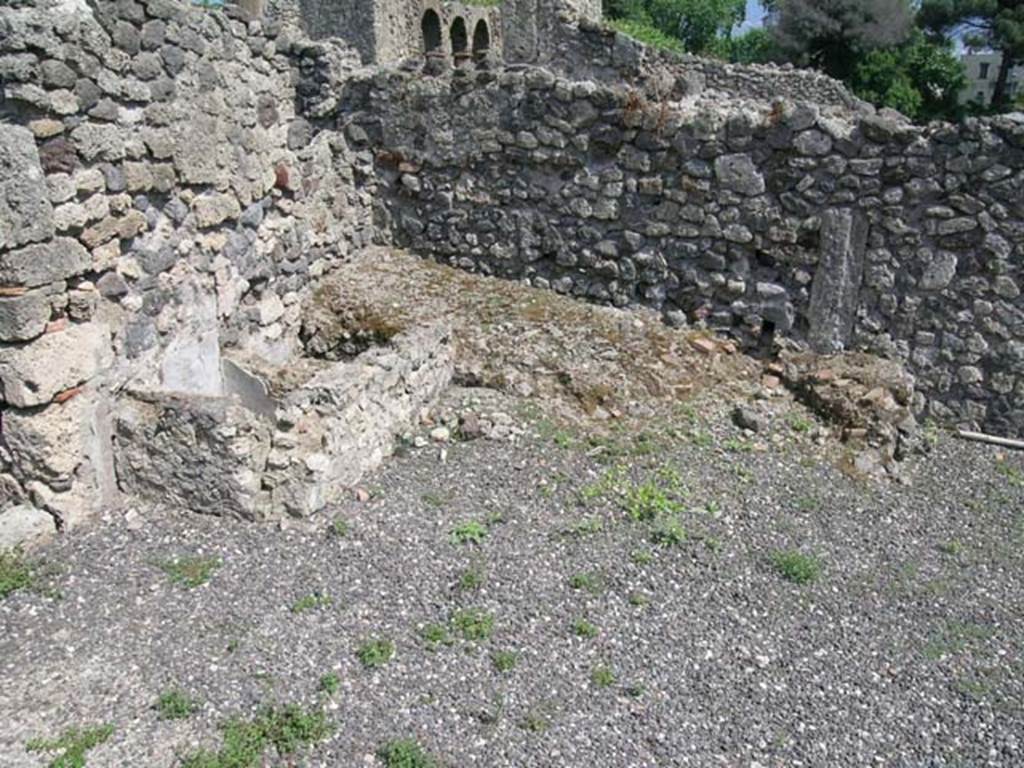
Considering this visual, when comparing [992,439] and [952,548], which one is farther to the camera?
[992,439]

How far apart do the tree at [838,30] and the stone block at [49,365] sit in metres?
28.7

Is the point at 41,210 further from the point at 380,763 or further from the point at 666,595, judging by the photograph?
the point at 666,595

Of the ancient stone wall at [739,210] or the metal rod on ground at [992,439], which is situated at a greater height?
the ancient stone wall at [739,210]

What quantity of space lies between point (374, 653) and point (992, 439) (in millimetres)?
5313

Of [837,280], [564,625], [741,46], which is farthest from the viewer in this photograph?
[741,46]

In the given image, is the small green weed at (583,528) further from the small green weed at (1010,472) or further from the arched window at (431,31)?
the arched window at (431,31)

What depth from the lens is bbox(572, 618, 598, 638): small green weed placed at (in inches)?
175

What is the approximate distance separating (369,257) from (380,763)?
229 inches

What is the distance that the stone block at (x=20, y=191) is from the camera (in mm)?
4559

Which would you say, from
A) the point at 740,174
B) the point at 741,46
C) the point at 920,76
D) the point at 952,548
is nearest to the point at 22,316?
the point at 740,174

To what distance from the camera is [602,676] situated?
4.16 m

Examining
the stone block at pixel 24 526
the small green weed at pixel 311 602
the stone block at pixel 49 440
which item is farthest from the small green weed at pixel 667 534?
the stone block at pixel 24 526

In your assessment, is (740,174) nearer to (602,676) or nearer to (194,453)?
(602,676)

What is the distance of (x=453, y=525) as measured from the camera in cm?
525
